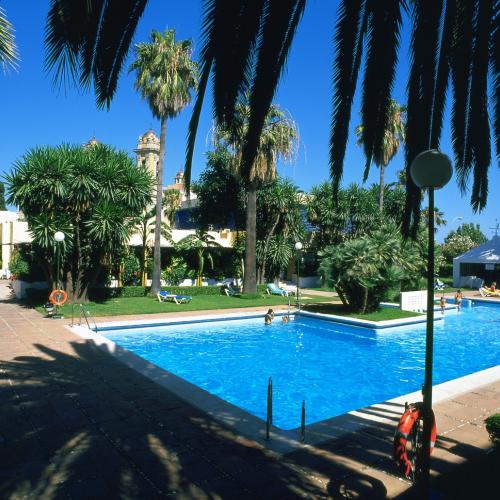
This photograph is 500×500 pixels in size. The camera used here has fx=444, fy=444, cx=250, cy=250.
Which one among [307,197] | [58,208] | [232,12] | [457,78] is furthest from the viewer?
[307,197]

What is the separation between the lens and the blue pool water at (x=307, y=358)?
1077 centimetres

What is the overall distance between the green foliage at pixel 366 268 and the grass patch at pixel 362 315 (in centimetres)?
50

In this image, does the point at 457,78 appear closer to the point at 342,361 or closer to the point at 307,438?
the point at 307,438

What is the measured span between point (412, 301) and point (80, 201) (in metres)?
16.3

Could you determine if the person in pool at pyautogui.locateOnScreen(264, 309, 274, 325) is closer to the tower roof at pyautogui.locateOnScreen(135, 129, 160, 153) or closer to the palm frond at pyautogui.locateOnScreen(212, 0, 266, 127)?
the palm frond at pyautogui.locateOnScreen(212, 0, 266, 127)

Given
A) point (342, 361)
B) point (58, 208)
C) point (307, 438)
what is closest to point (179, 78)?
point (58, 208)

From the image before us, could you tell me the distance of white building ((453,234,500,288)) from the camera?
3600 cm

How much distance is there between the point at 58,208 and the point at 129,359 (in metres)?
11.1

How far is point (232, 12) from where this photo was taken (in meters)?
2.48

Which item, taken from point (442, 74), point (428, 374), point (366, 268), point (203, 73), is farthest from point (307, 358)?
point (203, 73)

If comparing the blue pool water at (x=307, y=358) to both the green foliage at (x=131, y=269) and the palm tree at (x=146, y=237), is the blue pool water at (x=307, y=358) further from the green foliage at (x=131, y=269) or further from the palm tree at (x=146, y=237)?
the palm tree at (x=146, y=237)

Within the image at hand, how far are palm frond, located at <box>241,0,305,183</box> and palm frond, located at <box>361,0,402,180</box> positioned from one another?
491 mm

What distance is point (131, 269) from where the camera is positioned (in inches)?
1016

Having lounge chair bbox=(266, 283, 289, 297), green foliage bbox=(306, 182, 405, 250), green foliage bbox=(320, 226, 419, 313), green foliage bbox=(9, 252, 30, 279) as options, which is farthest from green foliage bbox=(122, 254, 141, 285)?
green foliage bbox=(306, 182, 405, 250)
